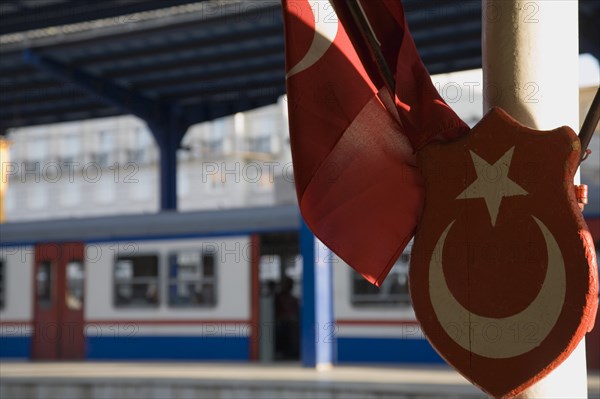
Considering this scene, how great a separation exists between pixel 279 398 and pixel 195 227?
5369mm

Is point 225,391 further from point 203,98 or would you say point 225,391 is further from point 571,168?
point 203,98

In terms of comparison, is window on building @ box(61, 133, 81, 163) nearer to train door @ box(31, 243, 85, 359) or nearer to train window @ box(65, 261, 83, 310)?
train door @ box(31, 243, 85, 359)

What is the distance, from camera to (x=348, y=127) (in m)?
2.82

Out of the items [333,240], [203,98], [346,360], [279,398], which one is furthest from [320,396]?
[203,98]

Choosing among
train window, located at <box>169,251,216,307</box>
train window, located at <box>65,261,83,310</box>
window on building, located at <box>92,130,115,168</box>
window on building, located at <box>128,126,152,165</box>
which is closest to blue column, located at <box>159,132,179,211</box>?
train window, located at <box>65,261,83,310</box>

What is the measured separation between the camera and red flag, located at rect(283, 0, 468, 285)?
2.74 metres

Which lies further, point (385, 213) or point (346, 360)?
point (346, 360)

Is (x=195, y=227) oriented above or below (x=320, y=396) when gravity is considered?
above

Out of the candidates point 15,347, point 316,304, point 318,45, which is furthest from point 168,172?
point 318,45

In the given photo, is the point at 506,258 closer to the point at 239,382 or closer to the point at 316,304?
the point at 239,382

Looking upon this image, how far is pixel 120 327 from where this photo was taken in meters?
17.2

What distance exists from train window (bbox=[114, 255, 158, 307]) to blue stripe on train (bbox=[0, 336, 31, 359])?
2089 mm

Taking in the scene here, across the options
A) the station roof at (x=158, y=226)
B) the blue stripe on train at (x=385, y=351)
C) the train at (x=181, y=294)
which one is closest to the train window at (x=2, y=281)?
the train at (x=181, y=294)

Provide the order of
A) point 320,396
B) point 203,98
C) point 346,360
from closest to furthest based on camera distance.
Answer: point 320,396, point 346,360, point 203,98
